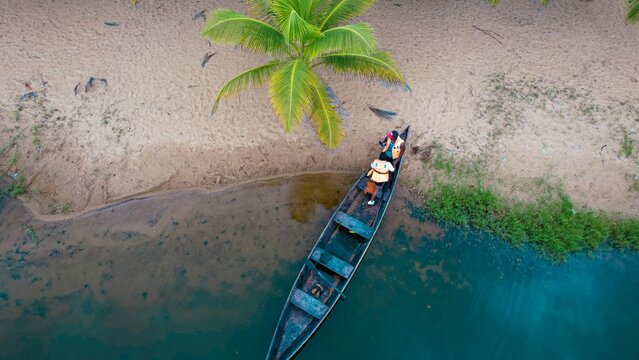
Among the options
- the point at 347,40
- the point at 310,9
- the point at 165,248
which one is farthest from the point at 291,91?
the point at 165,248

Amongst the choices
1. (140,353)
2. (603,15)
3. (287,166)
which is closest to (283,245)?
(287,166)

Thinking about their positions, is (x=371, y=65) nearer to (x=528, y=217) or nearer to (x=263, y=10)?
(x=263, y=10)

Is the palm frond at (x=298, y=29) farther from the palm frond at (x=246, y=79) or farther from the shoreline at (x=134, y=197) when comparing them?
the shoreline at (x=134, y=197)

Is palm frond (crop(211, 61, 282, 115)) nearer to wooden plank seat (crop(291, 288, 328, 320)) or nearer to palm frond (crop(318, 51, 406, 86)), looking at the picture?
palm frond (crop(318, 51, 406, 86))

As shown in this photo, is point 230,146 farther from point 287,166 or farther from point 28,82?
point 28,82

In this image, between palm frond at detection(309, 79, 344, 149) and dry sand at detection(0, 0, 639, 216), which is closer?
palm frond at detection(309, 79, 344, 149)

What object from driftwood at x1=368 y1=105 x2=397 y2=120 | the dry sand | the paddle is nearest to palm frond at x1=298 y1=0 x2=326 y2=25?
the dry sand
